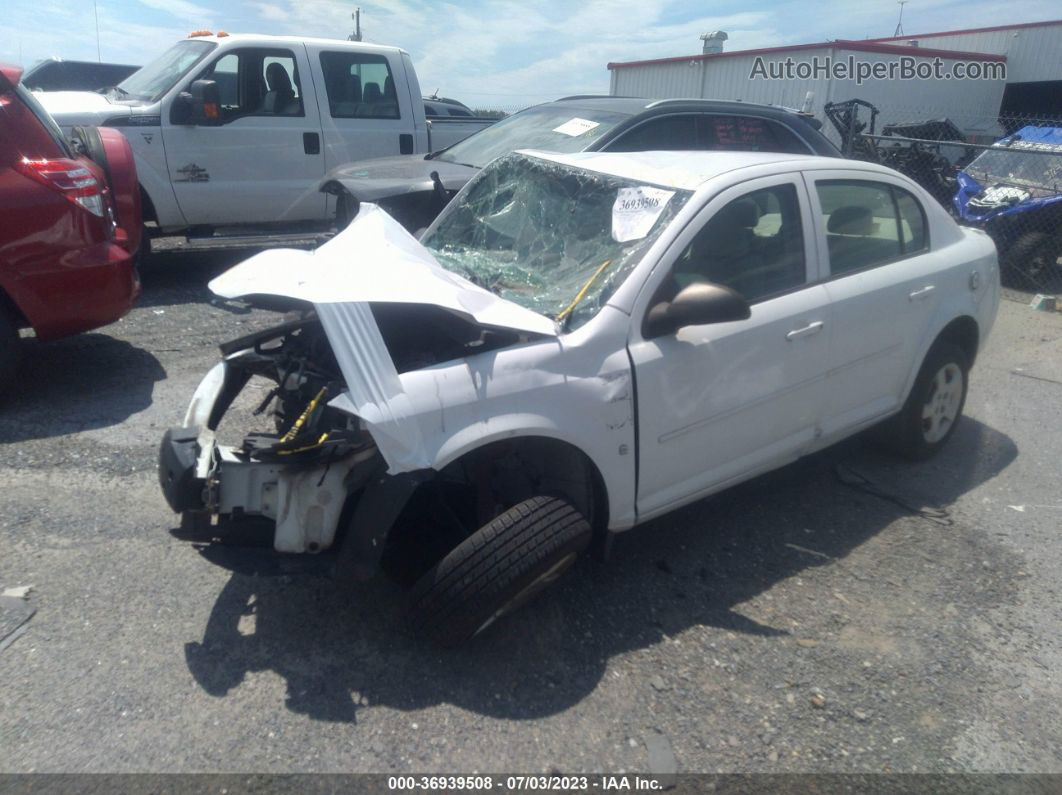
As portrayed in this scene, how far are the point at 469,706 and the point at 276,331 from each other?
172 centimetres

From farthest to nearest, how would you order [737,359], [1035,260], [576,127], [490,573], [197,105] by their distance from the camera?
[1035,260]
[197,105]
[576,127]
[737,359]
[490,573]

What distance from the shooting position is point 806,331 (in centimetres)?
380

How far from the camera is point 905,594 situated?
3684 millimetres

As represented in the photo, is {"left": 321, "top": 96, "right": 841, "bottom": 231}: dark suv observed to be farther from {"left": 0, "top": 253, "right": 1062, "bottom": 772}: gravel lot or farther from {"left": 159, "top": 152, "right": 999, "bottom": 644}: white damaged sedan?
{"left": 0, "top": 253, "right": 1062, "bottom": 772}: gravel lot

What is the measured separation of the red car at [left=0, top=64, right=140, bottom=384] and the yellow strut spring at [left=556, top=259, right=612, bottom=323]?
3202mm

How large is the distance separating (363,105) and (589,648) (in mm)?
7301

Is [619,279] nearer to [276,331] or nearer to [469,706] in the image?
[276,331]

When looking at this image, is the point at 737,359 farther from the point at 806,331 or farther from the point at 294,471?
the point at 294,471

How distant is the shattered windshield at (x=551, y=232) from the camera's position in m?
3.46

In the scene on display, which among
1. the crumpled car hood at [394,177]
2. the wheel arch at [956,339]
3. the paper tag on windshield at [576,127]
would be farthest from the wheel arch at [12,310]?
the wheel arch at [956,339]

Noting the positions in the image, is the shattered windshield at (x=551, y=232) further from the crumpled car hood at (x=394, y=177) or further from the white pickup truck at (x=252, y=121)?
the white pickup truck at (x=252, y=121)

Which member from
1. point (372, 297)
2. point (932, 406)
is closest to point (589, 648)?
point (372, 297)

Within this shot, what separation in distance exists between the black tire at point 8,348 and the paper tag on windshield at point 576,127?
3.97 meters

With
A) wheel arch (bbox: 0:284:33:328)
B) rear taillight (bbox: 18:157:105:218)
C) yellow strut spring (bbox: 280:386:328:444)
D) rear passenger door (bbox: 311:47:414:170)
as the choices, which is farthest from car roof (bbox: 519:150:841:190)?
rear passenger door (bbox: 311:47:414:170)
